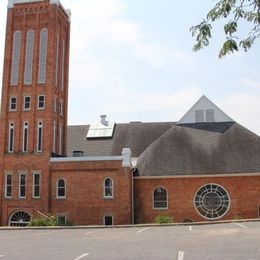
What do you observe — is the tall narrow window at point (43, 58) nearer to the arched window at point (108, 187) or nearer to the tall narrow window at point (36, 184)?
the tall narrow window at point (36, 184)

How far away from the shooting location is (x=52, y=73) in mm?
36875

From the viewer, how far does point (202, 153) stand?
113 feet

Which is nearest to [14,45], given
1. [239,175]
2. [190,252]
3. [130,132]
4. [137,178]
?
[130,132]

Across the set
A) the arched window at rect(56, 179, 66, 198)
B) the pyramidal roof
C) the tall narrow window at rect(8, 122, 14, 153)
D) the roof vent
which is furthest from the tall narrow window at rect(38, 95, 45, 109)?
the pyramidal roof

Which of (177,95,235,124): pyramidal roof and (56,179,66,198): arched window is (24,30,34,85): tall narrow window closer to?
(56,179,66,198): arched window

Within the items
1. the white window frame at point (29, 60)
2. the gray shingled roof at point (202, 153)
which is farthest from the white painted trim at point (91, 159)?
the white window frame at point (29, 60)

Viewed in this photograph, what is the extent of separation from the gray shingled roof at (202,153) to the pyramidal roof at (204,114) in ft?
5.11

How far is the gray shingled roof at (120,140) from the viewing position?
40.5 m

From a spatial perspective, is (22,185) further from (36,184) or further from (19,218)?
(19,218)

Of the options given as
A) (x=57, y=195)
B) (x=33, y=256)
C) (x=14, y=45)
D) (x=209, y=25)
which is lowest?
(x=33, y=256)

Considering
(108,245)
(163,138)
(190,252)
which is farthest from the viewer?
(163,138)

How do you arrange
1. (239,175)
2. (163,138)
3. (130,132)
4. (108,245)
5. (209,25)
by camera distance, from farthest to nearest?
1. (130,132)
2. (163,138)
3. (239,175)
4. (108,245)
5. (209,25)

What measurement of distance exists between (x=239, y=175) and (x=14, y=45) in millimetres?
21737

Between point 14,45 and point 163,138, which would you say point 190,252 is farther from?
point 14,45
